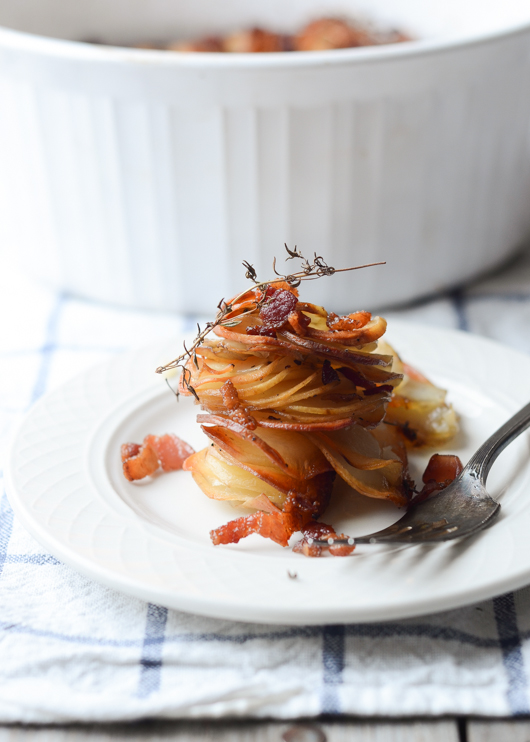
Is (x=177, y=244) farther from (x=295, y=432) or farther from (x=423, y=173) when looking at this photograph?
(x=295, y=432)

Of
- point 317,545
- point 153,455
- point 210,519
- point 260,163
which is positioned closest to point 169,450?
point 153,455

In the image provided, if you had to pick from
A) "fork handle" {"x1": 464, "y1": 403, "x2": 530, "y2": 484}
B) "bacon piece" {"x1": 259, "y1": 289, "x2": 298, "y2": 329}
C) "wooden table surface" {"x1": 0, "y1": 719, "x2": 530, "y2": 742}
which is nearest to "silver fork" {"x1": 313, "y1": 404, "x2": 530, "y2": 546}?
"fork handle" {"x1": 464, "y1": 403, "x2": 530, "y2": 484}

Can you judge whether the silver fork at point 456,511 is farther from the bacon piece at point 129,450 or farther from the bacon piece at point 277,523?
the bacon piece at point 129,450

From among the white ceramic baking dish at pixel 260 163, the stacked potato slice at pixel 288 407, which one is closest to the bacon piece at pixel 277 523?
the stacked potato slice at pixel 288 407

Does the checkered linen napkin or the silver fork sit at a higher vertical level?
the silver fork

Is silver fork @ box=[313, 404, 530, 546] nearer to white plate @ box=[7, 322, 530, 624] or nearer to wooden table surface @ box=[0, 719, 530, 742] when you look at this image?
white plate @ box=[7, 322, 530, 624]

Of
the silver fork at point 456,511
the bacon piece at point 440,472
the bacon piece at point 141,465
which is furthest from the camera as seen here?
the bacon piece at point 141,465
